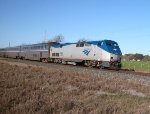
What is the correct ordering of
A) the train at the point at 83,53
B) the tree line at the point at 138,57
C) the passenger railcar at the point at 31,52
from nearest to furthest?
the train at the point at 83,53, the passenger railcar at the point at 31,52, the tree line at the point at 138,57

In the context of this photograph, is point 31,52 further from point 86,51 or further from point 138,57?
point 138,57

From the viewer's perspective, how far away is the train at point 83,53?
3009 centimetres

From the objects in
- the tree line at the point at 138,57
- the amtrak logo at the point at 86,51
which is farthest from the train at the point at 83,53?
the tree line at the point at 138,57

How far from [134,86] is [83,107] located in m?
7.49

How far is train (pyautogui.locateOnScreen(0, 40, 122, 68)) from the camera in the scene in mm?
30094

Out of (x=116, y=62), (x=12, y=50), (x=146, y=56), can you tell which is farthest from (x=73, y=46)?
(x=146, y=56)

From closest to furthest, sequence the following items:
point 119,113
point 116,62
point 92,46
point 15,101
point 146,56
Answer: point 119,113, point 15,101, point 116,62, point 92,46, point 146,56

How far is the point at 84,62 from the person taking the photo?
35.0m

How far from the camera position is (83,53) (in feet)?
112

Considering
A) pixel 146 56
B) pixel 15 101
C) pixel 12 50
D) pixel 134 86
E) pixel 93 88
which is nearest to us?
pixel 15 101

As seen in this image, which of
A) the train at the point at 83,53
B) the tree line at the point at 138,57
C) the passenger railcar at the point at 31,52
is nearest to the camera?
the train at the point at 83,53

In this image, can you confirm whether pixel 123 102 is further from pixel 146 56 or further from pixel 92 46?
pixel 146 56

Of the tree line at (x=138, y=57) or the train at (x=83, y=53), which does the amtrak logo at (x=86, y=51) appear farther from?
the tree line at (x=138, y=57)

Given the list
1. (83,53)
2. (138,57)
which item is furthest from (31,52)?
(138,57)
